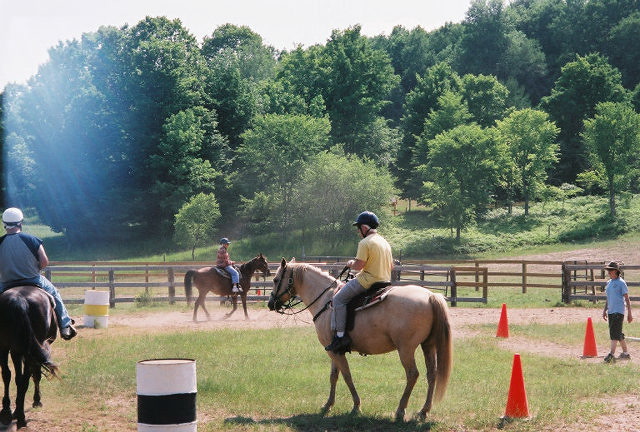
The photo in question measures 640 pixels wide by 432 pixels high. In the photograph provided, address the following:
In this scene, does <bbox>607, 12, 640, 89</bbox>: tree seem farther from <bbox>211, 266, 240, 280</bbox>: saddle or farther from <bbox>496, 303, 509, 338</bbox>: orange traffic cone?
<bbox>496, 303, 509, 338</bbox>: orange traffic cone

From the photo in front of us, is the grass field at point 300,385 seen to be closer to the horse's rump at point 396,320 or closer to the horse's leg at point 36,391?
the horse's leg at point 36,391

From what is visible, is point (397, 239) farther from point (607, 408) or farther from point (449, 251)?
point (607, 408)

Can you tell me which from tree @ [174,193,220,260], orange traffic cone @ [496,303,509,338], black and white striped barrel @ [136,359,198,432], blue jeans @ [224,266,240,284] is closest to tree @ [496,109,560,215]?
tree @ [174,193,220,260]

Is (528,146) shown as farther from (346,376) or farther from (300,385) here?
(346,376)

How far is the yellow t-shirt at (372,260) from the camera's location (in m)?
11.3

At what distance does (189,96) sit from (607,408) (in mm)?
62888

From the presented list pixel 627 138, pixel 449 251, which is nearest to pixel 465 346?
pixel 449 251

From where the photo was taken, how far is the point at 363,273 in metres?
11.4

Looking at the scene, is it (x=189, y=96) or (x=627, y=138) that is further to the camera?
(x=189, y=96)

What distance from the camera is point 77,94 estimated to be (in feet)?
227

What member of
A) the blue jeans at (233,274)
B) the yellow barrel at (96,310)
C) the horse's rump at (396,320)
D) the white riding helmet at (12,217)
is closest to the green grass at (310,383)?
the horse's rump at (396,320)

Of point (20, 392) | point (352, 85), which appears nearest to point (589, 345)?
point (20, 392)

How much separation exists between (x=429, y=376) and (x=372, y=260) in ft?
5.69

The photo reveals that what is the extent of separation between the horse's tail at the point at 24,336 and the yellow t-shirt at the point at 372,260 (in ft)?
14.1
